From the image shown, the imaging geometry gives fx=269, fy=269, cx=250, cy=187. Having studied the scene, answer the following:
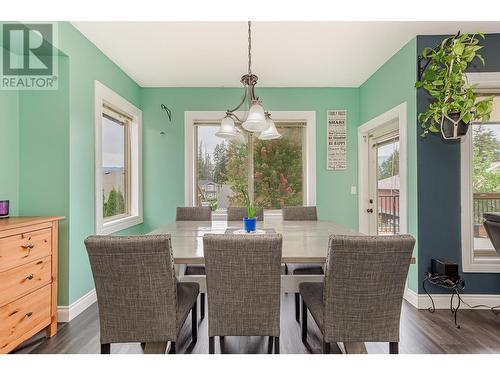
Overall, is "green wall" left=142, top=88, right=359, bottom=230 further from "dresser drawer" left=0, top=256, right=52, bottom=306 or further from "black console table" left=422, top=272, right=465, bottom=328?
"dresser drawer" left=0, top=256, right=52, bottom=306

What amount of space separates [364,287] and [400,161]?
6.34 feet

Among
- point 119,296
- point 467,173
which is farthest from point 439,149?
point 119,296

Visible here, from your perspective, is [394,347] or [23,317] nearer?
[394,347]

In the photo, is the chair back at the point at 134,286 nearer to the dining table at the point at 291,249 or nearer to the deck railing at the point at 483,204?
the dining table at the point at 291,249

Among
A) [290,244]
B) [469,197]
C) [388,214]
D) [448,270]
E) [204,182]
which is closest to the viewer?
[290,244]

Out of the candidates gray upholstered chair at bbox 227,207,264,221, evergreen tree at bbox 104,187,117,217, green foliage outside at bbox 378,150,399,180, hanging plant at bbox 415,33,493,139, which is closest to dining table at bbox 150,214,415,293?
gray upholstered chair at bbox 227,207,264,221

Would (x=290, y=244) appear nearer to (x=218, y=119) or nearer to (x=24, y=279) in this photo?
(x=24, y=279)

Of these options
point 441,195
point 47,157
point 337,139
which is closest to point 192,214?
point 47,157

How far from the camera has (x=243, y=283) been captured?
1.34 meters

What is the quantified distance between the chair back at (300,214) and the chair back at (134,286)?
1.85 m

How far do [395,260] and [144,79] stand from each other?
3.49 meters

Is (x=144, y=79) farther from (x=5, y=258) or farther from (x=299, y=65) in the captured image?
(x=5, y=258)

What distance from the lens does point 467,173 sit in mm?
2492

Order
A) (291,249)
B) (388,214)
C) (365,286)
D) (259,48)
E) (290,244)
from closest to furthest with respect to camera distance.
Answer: (365,286), (291,249), (290,244), (259,48), (388,214)
